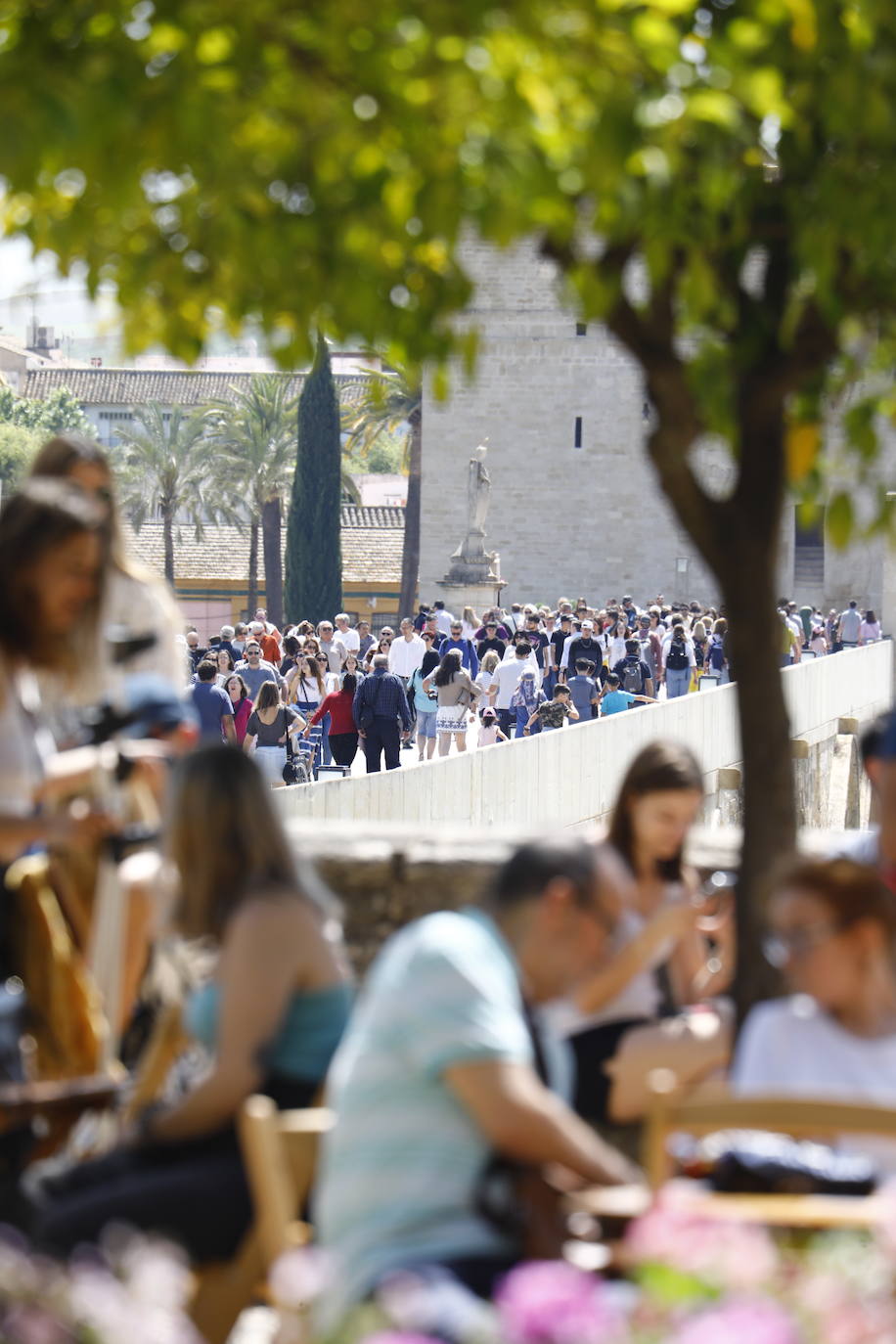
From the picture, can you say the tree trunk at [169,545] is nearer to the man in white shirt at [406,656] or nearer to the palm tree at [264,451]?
the palm tree at [264,451]

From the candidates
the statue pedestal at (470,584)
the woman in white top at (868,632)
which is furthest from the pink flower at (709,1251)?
the statue pedestal at (470,584)

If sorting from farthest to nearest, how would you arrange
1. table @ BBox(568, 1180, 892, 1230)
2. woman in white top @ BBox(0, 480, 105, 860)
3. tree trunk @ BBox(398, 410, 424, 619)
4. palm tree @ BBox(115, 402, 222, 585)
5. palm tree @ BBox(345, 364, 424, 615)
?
tree trunk @ BBox(398, 410, 424, 619), palm tree @ BBox(115, 402, 222, 585), palm tree @ BBox(345, 364, 424, 615), woman in white top @ BBox(0, 480, 105, 860), table @ BBox(568, 1180, 892, 1230)

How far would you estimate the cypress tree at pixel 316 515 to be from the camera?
50.0m

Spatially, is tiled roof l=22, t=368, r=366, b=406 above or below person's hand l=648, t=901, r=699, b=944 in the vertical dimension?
above

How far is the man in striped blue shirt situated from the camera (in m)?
2.77

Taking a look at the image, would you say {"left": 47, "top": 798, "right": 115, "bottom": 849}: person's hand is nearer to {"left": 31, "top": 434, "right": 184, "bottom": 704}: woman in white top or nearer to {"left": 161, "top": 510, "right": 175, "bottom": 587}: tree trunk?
{"left": 31, "top": 434, "right": 184, "bottom": 704}: woman in white top

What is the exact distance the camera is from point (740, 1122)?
110 inches

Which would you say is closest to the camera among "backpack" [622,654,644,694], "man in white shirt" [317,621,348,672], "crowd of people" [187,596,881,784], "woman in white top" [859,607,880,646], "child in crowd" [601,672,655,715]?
"crowd of people" [187,596,881,784]

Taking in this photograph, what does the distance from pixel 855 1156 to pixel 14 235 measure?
217 centimetres

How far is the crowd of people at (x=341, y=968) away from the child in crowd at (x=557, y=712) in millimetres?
14818

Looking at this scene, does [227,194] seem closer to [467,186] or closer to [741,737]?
[467,186]

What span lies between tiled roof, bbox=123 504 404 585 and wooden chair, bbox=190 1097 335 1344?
57.8 meters

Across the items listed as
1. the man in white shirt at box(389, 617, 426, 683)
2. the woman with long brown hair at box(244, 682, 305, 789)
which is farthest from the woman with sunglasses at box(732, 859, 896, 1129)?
the man in white shirt at box(389, 617, 426, 683)

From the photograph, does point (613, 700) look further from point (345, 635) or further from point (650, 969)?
point (650, 969)
